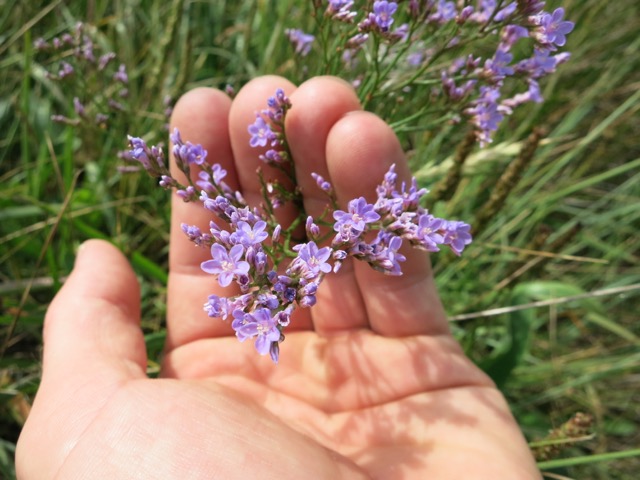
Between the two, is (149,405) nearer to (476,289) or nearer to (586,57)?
(476,289)

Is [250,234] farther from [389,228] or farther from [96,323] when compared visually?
[96,323]

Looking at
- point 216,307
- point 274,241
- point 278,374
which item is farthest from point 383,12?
point 278,374

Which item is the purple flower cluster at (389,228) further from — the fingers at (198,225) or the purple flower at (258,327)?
the fingers at (198,225)

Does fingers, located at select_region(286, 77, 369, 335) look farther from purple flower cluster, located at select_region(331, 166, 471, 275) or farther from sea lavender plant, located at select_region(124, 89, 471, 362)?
purple flower cluster, located at select_region(331, 166, 471, 275)

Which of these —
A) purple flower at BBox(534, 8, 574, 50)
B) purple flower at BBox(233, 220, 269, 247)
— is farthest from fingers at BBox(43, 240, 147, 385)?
purple flower at BBox(534, 8, 574, 50)

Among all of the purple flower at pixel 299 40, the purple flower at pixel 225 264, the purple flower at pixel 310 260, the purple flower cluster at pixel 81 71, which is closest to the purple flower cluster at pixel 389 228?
the purple flower at pixel 310 260
